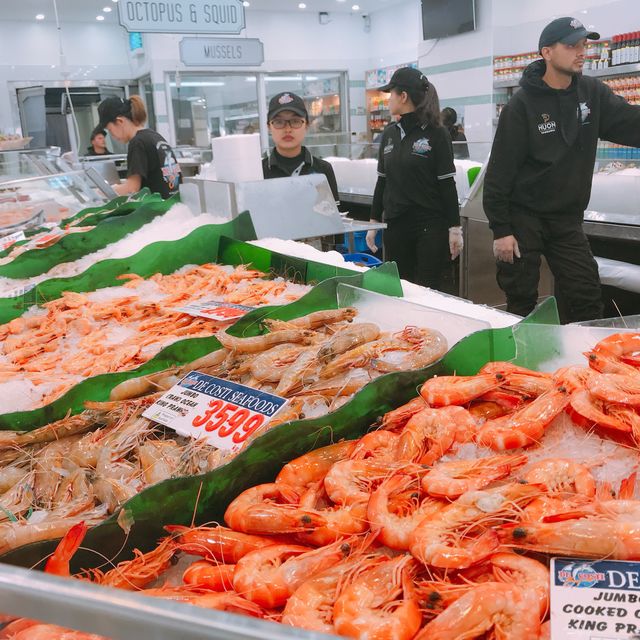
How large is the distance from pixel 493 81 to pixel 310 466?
10.0 m

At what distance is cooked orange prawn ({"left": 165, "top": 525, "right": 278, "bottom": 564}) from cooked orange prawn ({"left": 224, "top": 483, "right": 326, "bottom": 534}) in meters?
0.02

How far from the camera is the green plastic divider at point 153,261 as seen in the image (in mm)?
3051

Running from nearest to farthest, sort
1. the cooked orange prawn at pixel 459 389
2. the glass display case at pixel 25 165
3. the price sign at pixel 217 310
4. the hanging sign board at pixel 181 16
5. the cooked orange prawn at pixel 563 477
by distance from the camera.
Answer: the cooked orange prawn at pixel 563 477, the cooked orange prawn at pixel 459 389, the price sign at pixel 217 310, the glass display case at pixel 25 165, the hanging sign board at pixel 181 16

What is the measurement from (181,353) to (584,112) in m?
2.65

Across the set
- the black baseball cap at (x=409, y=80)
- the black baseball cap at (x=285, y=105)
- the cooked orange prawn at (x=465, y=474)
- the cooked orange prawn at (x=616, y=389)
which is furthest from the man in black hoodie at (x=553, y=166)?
the cooked orange prawn at (x=465, y=474)

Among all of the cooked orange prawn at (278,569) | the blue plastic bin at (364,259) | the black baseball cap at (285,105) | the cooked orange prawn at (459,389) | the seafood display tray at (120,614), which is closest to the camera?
the seafood display tray at (120,614)

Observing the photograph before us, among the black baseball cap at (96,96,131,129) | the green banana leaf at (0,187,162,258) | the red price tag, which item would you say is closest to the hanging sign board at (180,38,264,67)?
the black baseball cap at (96,96,131,129)

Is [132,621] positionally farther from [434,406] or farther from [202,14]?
A: [202,14]

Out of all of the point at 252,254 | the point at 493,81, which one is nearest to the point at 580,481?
the point at 252,254

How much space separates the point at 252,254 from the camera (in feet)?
10.5

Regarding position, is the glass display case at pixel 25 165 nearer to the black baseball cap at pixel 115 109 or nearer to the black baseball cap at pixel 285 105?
the black baseball cap at pixel 115 109

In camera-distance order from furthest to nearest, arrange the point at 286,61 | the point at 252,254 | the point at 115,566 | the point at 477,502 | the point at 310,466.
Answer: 1. the point at 286,61
2. the point at 252,254
3. the point at 310,466
4. the point at 115,566
5. the point at 477,502

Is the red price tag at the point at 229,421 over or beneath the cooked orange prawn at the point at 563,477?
beneath

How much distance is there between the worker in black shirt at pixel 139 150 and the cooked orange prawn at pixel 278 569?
4.36m
